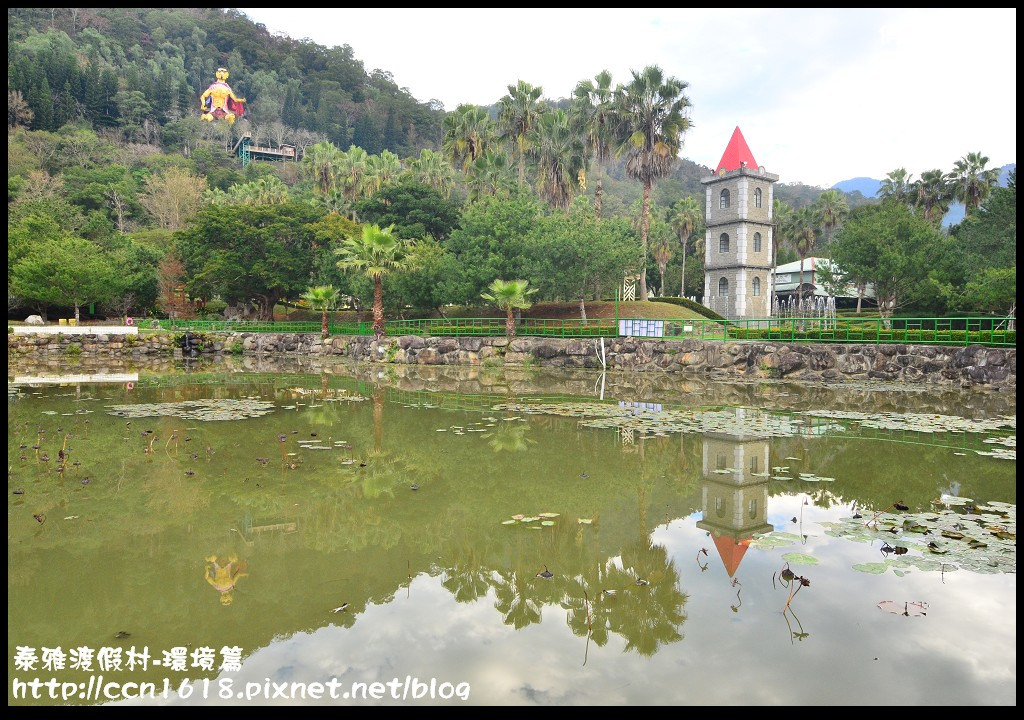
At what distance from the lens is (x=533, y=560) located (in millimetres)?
5770

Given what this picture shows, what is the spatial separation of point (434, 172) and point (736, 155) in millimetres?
24695

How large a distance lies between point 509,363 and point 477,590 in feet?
81.5

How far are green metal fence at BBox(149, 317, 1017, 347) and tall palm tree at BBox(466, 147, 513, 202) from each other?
41.6ft

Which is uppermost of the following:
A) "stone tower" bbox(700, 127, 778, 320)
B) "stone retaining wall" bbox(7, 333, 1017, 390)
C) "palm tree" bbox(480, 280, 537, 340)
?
"stone tower" bbox(700, 127, 778, 320)

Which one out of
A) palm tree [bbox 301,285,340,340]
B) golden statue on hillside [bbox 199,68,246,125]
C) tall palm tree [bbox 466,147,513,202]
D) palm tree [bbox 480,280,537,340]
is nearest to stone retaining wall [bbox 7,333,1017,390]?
palm tree [bbox 301,285,340,340]

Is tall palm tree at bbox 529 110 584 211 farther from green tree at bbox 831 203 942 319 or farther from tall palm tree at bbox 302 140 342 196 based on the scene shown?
tall palm tree at bbox 302 140 342 196

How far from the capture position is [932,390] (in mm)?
19859

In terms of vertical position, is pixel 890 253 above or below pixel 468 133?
below

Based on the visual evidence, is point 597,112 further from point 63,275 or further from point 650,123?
point 63,275

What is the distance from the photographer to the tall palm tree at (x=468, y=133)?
1719 inches

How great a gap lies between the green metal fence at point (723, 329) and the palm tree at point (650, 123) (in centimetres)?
957

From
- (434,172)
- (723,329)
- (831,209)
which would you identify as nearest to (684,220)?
(831,209)

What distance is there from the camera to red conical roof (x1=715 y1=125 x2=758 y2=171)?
4428cm

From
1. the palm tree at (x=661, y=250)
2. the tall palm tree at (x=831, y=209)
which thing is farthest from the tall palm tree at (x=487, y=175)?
the tall palm tree at (x=831, y=209)
